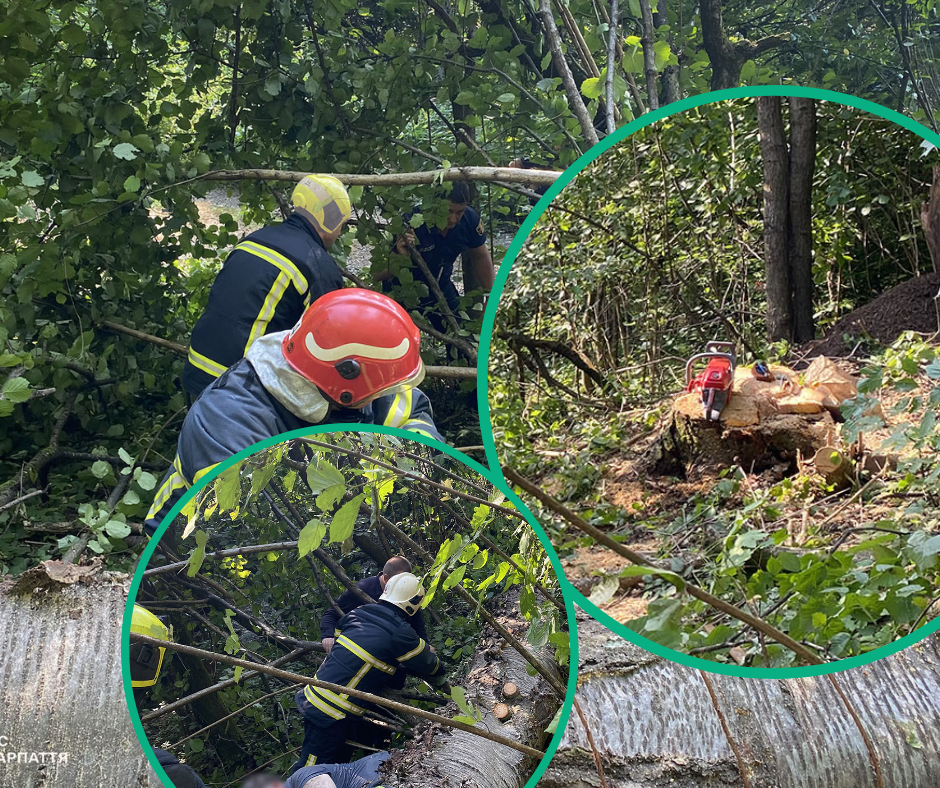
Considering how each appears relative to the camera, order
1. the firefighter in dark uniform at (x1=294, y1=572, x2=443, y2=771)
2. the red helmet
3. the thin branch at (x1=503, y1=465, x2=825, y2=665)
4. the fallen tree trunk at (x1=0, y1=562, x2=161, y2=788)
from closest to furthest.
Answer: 1. the thin branch at (x1=503, y1=465, x2=825, y2=665)
2. the firefighter in dark uniform at (x1=294, y1=572, x2=443, y2=771)
3. the fallen tree trunk at (x1=0, y1=562, x2=161, y2=788)
4. the red helmet

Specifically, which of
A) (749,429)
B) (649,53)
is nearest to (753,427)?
(749,429)

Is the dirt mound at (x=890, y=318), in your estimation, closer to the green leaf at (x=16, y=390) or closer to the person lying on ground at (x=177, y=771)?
the person lying on ground at (x=177, y=771)

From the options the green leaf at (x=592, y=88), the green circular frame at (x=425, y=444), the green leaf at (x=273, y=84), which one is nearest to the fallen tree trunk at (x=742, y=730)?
the green circular frame at (x=425, y=444)

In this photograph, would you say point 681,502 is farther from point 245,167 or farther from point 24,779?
point 245,167

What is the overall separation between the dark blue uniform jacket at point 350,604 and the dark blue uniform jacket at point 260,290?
1750mm

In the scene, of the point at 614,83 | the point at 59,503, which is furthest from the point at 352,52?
the point at 59,503

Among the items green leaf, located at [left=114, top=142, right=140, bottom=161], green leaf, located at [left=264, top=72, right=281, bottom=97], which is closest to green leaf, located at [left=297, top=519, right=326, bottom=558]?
green leaf, located at [left=114, top=142, right=140, bottom=161]

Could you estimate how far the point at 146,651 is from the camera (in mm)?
1223

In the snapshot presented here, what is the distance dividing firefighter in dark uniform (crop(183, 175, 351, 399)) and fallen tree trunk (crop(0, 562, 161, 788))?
1.24 metres

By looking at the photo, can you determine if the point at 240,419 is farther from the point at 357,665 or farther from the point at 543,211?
the point at 543,211

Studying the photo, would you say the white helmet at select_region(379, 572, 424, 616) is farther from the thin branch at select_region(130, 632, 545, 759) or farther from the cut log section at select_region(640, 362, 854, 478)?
the cut log section at select_region(640, 362, 854, 478)

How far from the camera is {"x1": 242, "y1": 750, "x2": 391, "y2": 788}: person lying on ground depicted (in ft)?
3.89

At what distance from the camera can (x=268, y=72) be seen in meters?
3.29

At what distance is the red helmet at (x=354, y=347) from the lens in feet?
6.35
